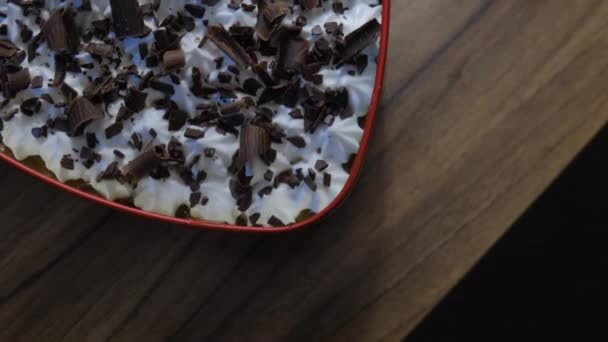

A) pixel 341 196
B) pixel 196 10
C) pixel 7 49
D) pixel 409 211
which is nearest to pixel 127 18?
pixel 196 10

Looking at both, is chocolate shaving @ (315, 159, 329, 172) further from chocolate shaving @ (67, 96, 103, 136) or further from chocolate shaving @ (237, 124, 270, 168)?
chocolate shaving @ (67, 96, 103, 136)

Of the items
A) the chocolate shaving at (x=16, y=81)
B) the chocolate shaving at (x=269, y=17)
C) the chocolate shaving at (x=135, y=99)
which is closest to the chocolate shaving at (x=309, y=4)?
the chocolate shaving at (x=269, y=17)

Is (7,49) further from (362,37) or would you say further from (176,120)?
(362,37)

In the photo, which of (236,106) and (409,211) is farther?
(409,211)

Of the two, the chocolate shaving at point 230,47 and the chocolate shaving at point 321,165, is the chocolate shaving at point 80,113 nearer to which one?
the chocolate shaving at point 230,47

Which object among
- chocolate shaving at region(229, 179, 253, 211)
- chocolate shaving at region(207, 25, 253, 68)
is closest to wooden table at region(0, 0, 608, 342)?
chocolate shaving at region(229, 179, 253, 211)
